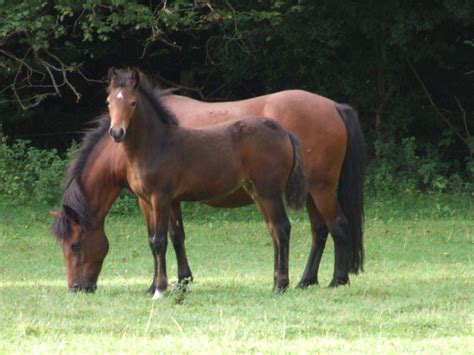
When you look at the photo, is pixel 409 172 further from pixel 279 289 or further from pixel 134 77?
pixel 134 77

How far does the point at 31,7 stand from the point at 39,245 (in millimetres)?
4842

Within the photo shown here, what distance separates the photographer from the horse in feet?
32.8

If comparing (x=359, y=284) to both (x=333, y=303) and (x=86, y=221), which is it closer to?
(x=333, y=303)

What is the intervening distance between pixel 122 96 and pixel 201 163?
876mm

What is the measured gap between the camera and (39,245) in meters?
14.5

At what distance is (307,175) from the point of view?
33.8 feet

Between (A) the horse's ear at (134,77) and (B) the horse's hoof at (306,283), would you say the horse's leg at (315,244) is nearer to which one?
(B) the horse's hoof at (306,283)

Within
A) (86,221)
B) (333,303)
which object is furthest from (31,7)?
(333,303)

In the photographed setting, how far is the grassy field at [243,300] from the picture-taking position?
677cm

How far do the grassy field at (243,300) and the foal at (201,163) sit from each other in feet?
1.98

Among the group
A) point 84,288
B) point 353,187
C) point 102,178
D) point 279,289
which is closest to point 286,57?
point 353,187

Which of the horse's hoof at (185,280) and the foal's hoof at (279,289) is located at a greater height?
the foal's hoof at (279,289)

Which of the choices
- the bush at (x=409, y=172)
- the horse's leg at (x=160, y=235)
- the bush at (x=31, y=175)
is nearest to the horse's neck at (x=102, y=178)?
the horse's leg at (x=160, y=235)

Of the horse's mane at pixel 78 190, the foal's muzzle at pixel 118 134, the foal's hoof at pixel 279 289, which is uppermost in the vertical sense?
the foal's muzzle at pixel 118 134
